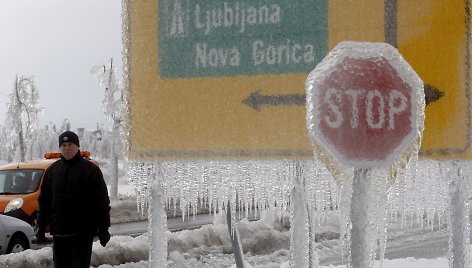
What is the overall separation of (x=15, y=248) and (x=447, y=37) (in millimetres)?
8397

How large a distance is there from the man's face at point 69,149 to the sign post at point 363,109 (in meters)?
4.25

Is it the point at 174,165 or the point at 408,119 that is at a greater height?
the point at 408,119

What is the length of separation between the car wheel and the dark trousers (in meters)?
4.39

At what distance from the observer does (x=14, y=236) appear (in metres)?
9.53

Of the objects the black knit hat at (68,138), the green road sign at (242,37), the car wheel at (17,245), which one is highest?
the green road sign at (242,37)

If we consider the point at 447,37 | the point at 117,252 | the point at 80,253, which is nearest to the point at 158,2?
the point at 447,37

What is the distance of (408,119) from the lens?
56.3 inches

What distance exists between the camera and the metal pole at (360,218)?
147 centimetres

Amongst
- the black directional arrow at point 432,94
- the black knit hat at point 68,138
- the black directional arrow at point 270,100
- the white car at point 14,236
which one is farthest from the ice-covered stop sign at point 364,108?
the white car at point 14,236

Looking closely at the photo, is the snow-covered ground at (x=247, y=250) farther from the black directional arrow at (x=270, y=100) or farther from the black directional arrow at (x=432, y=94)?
the black directional arrow at (x=432, y=94)

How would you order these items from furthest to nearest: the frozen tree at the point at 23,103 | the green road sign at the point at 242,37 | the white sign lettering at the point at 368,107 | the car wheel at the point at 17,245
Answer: the frozen tree at the point at 23,103 → the car wheel at the point at 17,245 → the green road sign at the point at 242,37 → the white sign lettering at the point at 368,107

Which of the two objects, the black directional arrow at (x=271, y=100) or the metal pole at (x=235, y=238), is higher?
the black directional arrow at (x=271, y=100)

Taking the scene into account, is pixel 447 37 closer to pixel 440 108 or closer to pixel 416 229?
pixel 440 108

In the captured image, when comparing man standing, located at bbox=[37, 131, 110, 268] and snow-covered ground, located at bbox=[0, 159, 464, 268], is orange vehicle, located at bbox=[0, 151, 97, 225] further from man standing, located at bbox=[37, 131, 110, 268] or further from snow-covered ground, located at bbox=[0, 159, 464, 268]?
man standing, located at bbox=[37, 131, 110, 268]
